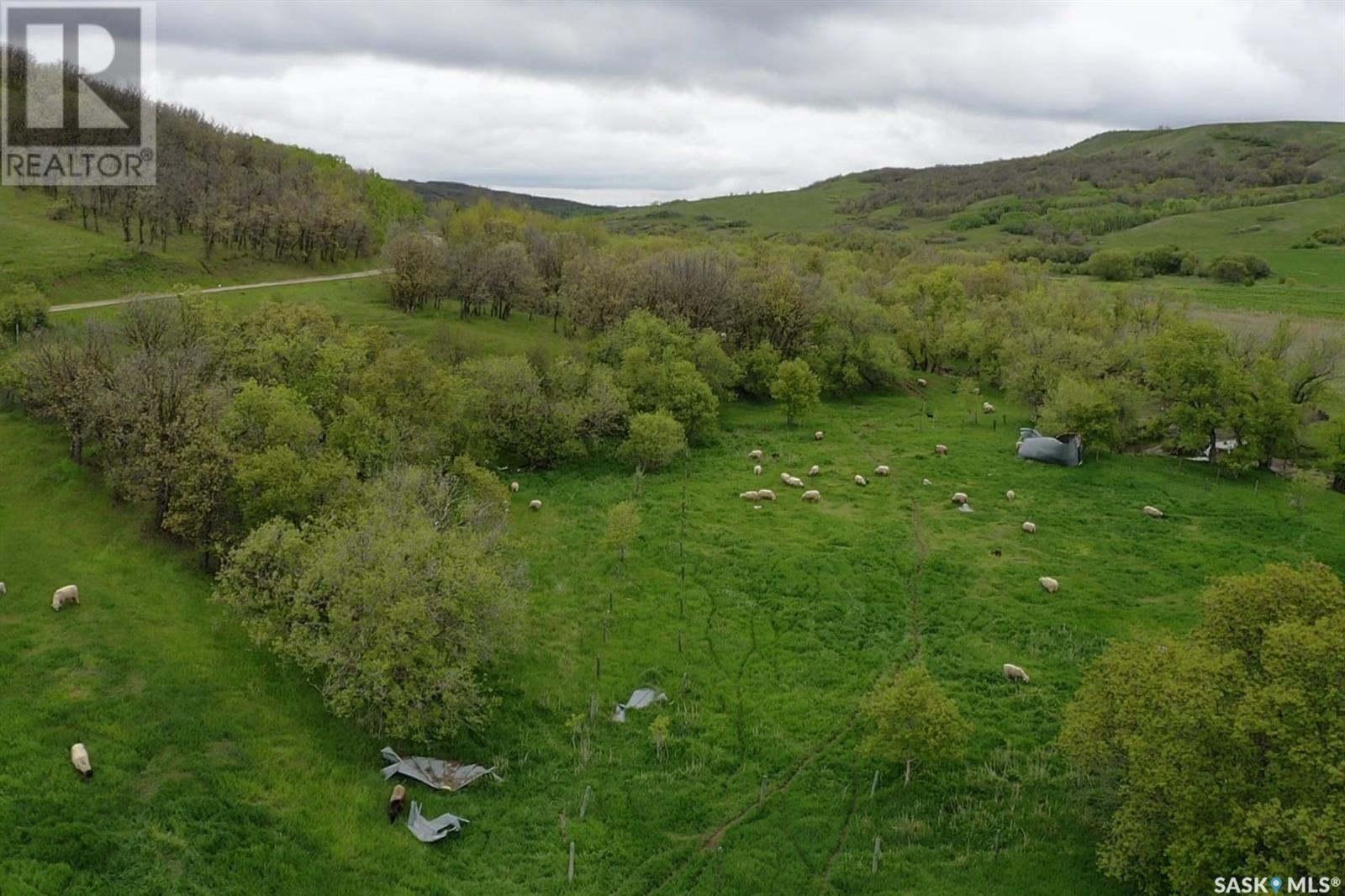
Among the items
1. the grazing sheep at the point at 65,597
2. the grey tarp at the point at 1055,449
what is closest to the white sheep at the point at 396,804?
the grazing sheep at the point at 65,597

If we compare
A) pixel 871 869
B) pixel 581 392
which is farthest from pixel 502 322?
pixel 871 869

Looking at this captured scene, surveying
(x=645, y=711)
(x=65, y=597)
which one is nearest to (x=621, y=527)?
(x=645, y=711)

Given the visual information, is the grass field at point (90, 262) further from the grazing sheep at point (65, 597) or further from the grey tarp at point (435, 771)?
the grey tarp at point (435, 771)

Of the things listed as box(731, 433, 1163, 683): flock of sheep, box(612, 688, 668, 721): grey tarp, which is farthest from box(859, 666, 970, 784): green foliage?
box(731, 433, 1163, 683): flock of sheep

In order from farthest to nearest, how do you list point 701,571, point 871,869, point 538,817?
point 701,571 < point 538,817 < point 871,869

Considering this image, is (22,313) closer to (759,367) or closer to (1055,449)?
(759,367)

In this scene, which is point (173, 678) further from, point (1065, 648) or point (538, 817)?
point (1065, 648)

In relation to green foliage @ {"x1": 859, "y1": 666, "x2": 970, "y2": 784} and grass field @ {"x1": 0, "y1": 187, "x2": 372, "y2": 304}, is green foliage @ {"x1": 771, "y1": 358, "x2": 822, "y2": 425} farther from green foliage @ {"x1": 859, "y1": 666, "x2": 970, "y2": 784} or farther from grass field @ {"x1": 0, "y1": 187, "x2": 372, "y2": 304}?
grass field @ {"x1": 0, "y1": 187, "x2": 372, "y2": 304}
